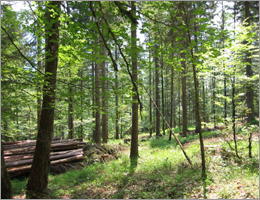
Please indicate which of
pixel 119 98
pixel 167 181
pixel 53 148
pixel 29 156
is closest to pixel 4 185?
pixel 119 98

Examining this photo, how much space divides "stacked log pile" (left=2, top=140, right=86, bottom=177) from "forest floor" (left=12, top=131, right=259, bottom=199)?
0.50 metres

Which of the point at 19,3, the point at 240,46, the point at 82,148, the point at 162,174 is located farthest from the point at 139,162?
the point at 19,3

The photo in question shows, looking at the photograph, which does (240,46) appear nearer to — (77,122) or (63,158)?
(63,158)

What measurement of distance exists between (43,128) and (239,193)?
551 centimetres

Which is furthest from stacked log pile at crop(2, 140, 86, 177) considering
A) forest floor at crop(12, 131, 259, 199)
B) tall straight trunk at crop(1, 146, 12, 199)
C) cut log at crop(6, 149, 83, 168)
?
tall straight trunk at crop(1, 146, 12, 199)

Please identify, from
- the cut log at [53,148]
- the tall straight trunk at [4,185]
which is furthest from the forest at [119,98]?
Answer: the cut log at [53,148]

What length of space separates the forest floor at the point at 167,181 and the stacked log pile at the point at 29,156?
50 cm

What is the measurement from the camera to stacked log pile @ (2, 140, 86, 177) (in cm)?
766

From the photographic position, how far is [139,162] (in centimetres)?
925

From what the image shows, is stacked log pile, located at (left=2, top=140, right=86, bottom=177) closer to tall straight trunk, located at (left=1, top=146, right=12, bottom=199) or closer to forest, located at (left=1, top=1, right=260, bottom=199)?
forest, located at (left=1, top=1, right=260, bottom=199)

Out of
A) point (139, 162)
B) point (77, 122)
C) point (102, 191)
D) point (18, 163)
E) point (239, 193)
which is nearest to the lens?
point (239, 193)

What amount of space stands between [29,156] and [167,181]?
652 centimetres

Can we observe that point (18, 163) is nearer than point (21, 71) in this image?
No

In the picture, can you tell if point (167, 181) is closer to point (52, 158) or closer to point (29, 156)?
point (52, 158)
